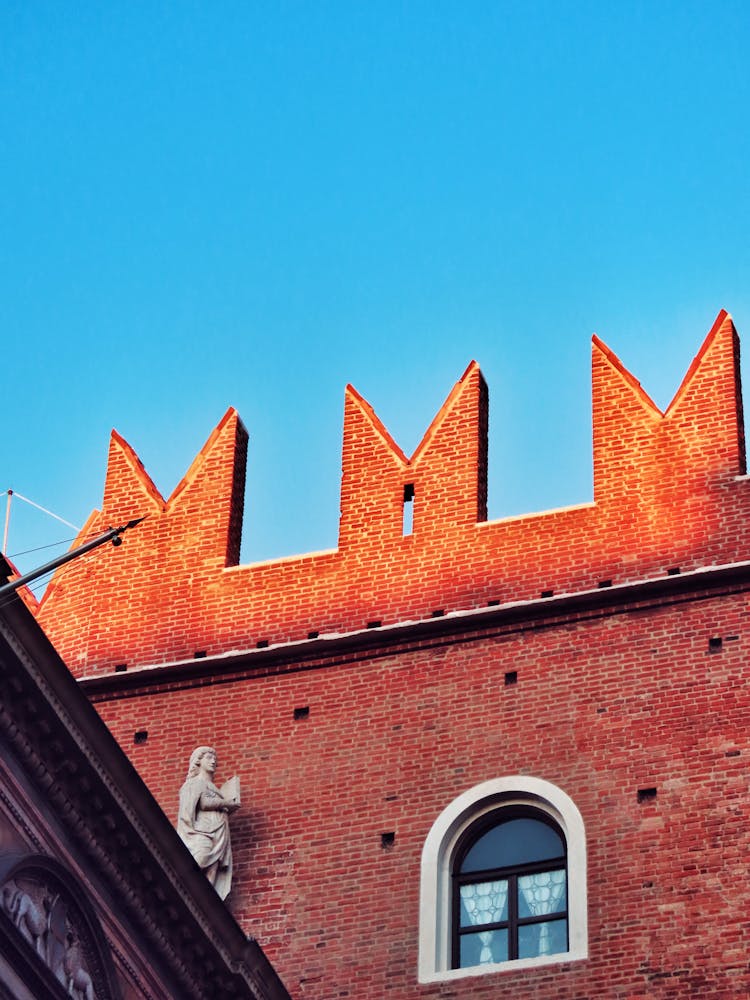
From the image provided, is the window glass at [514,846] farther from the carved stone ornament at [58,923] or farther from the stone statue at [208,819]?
the carved stone ornament at [58,923]

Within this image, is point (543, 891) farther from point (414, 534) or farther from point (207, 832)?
point (414, 534)

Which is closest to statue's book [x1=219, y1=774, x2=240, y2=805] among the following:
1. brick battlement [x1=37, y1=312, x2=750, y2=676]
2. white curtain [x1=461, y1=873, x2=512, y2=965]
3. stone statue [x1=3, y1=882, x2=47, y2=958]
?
brick battlement [x1=37, y1=312, x2=750, y2=676]

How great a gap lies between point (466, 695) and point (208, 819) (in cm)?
210

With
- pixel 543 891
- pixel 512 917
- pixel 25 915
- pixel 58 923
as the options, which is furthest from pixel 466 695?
pixel 25 915

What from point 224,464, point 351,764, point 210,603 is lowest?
point 351,764

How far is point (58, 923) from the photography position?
1482 centimetres

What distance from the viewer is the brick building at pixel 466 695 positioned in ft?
62.2

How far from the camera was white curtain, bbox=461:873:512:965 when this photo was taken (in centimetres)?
1917

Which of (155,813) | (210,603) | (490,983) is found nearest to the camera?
(155,813)

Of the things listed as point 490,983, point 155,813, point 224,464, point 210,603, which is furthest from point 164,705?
point 155,813

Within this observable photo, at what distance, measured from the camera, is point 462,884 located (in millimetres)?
19469

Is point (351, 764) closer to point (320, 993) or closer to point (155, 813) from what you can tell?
point (320, 993)

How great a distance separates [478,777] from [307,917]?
157 centimetres

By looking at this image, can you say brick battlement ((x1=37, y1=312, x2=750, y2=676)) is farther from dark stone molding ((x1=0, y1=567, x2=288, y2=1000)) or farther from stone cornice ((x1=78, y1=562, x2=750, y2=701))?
dark stone molding ((x1=0, y1=567, x2=288, y2=1000))
